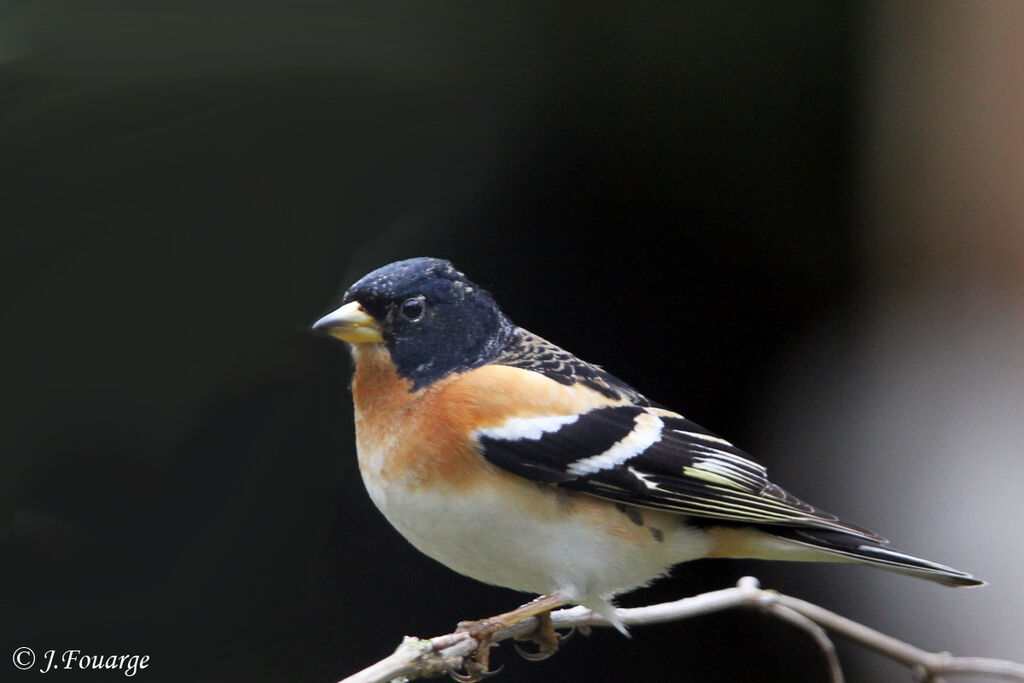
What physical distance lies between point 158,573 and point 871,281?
1131mm

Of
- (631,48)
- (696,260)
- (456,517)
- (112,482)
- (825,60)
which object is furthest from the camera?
(825,60)

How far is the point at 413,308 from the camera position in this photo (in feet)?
2.89

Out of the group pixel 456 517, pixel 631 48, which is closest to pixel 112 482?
pixel 456 517

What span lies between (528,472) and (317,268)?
273 mm

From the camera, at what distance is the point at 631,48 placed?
1.37m

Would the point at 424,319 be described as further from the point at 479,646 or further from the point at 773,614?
the point at 773,614

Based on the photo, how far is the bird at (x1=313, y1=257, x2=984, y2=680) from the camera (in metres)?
0.89

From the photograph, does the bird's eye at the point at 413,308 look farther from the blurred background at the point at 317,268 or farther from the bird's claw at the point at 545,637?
the bird's claw at the point at 545,637

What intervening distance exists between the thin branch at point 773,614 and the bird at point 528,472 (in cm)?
3

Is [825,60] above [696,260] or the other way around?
above

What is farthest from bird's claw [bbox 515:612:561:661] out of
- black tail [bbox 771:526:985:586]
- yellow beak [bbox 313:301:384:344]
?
yellow beak [bbox 313:301:384:344]

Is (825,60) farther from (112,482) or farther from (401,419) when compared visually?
(112,482)

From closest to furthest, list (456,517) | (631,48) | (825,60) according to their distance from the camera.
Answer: (456,517) < (631,48) < (825,60)

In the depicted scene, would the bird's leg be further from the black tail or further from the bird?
the black tail
